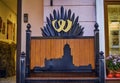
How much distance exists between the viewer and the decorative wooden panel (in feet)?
13.8

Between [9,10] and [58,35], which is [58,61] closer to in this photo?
[58,35]

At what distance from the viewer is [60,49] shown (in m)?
4.22

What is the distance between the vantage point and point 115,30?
513cm

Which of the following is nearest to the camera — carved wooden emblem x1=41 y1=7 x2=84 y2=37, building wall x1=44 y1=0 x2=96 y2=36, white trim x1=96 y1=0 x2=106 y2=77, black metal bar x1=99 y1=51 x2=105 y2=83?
black metal bar x1=99 y1=51 x2=105 y2=83

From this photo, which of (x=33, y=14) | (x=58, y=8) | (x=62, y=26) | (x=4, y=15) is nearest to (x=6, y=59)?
(x=4, y=15)

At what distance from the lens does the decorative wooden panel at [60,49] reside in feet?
13.8

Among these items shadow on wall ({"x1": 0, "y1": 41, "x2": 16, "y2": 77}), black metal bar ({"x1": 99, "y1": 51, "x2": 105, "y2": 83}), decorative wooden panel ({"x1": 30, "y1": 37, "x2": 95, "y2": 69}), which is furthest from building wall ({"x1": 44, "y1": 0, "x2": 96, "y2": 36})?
shadow on wall ({"x1": 0, "y1": 41, "x2": 16, "y2": 77})

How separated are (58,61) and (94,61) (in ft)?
1.78

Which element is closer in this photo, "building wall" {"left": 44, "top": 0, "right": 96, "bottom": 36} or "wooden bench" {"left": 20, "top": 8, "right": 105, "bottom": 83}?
"wooden bench" {"left": 20, "top": 8, "right": 105, "bottom": 83}

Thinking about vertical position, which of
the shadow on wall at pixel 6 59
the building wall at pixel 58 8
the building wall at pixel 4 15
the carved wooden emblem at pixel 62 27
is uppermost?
the building wall at pixel 4 15

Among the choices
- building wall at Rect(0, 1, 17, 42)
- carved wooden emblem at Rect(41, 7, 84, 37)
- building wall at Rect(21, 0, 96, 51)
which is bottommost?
carved wooden emblem at Rect(41, 7, 84, 37)

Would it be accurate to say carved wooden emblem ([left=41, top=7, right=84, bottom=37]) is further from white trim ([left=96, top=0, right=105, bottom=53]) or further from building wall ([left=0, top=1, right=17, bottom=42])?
building wall ([left=0, top=1, right=17, bottom=42])

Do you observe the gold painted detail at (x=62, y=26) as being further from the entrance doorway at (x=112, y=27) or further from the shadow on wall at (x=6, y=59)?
the shadow on wall at (x=6, y=59)

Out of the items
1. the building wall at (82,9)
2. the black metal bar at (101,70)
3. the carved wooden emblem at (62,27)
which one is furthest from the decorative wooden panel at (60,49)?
the building wall at (82,9)
